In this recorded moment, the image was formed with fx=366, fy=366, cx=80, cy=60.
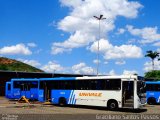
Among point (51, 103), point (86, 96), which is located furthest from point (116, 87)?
point (51, 103)

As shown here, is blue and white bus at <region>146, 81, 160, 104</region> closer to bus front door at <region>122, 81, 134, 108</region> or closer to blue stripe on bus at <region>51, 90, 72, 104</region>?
blue stripe on bus at <region>51, 90, 72, 104</region>

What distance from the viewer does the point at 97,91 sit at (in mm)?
28812

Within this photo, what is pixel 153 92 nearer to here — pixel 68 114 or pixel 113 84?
pixel 113 84

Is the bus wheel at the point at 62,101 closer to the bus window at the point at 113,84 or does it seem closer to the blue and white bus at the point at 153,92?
the bus window at the point at 113,84

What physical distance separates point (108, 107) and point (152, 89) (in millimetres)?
9911

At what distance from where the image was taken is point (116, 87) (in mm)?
27422

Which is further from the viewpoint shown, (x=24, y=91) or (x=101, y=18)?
(x=101, y=18)

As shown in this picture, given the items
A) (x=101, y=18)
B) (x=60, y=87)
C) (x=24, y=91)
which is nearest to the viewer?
(x=60, y=87)

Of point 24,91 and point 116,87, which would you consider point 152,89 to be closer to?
point 116,87

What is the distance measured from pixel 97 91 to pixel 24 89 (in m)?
14.7

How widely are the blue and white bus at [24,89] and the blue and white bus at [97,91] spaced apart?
5.24m

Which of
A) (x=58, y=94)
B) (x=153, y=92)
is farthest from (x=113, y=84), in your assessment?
(x=153, y=92)

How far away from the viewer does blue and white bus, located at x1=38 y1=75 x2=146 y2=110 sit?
26.8 metres

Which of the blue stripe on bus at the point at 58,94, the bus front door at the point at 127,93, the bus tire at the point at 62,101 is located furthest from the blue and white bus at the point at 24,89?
the bus front door at the point at 127,93
